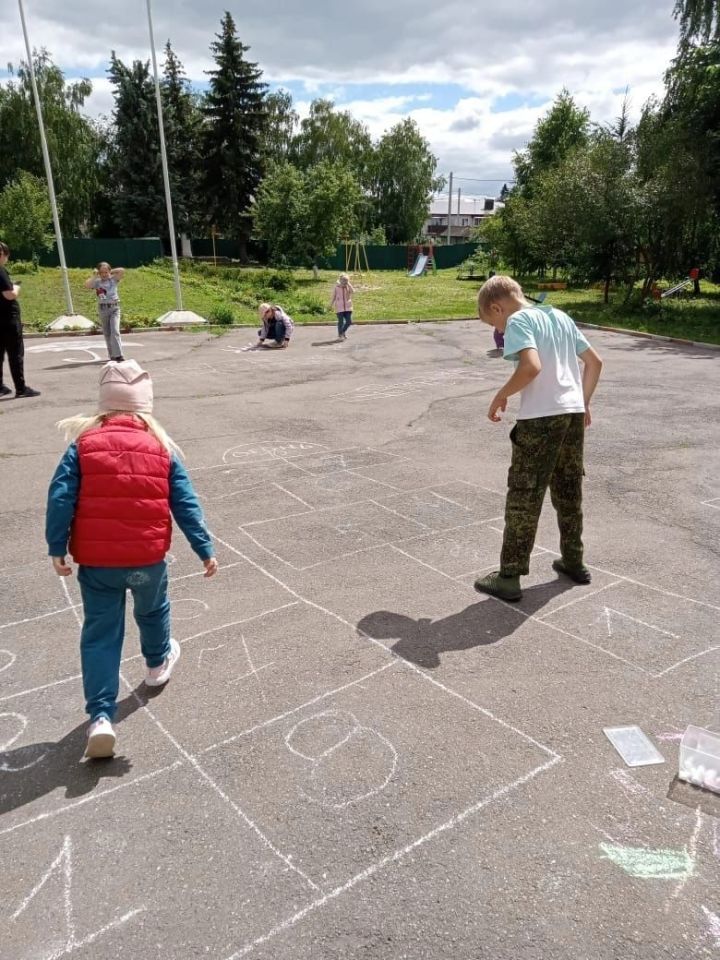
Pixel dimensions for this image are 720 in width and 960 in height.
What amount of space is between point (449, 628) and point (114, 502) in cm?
201

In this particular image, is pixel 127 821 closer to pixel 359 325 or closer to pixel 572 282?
pixel 359 325

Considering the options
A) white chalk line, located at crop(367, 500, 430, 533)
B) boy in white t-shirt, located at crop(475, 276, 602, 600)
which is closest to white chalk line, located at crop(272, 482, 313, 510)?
white chalk line, located at crop(367, 500, 430, 533)

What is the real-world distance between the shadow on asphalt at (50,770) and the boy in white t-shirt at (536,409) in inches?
95.5

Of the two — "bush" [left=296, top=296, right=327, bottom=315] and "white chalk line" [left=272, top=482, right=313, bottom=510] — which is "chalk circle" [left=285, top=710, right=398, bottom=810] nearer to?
"white chalk line" [left=272, top=482, right=313, bottom=510]

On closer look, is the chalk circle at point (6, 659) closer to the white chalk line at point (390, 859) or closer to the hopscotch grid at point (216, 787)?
the hopscotch grid at point (216, 787)

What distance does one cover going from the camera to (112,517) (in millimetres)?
2764

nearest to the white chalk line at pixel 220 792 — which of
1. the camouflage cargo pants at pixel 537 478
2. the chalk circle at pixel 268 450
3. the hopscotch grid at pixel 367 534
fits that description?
the hopscotch grid at pixel 367 534

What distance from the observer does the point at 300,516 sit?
5520mm

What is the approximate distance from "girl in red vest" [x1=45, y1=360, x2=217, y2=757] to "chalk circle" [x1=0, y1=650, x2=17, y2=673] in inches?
36.0

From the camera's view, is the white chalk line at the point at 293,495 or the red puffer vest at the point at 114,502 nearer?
the red puffer vest at the point at 114,502

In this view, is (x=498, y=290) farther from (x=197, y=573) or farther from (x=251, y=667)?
(x=197, y=573)

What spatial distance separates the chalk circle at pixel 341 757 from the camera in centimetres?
266

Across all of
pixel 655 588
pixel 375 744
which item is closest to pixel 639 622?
pixel 655 588

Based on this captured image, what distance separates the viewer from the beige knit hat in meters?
2.87
